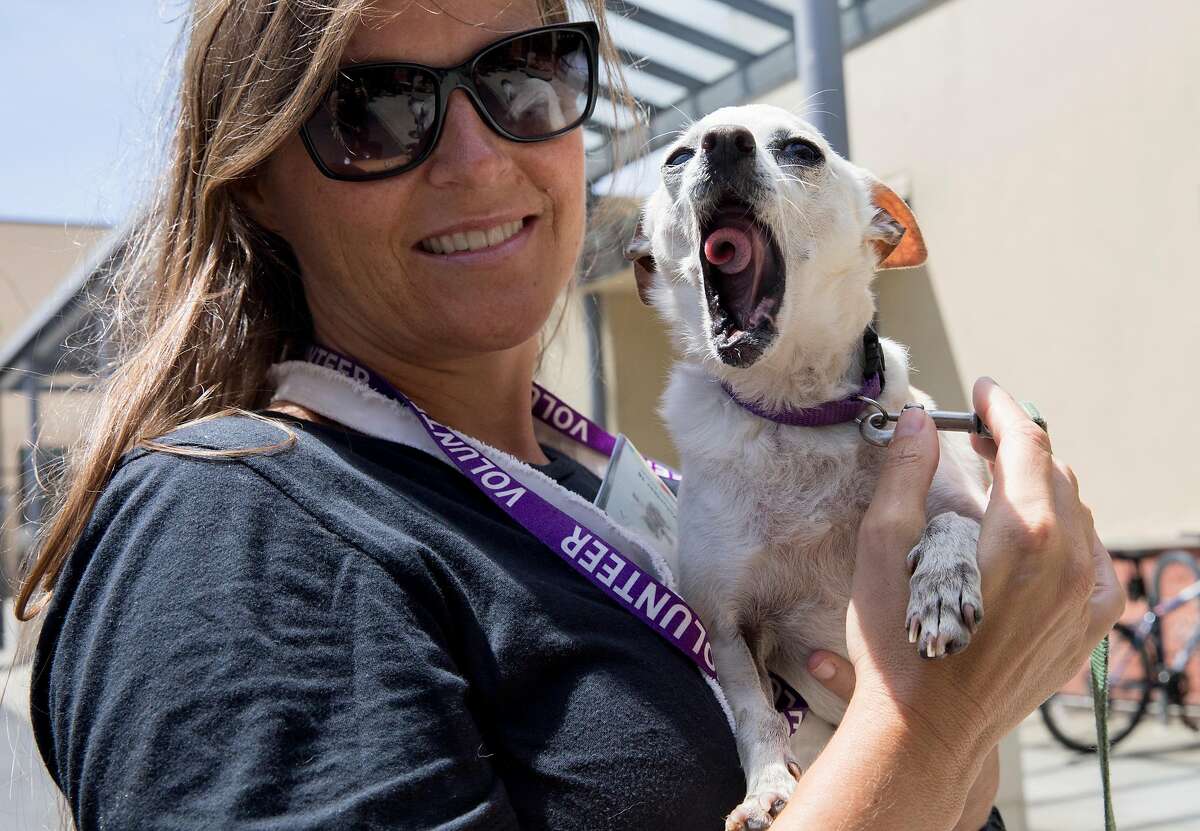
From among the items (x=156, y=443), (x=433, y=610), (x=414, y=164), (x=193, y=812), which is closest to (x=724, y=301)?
(x=414, y=164)

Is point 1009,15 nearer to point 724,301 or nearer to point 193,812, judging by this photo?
point 724,301

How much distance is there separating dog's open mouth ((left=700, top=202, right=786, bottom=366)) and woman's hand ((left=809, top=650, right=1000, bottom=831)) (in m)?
0.55

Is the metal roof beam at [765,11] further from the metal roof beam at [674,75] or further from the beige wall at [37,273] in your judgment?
the beige wall at [37,273]

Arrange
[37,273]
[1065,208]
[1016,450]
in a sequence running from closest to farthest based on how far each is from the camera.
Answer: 1. [1016,450]
2. [37,273]
3. [1065,208]

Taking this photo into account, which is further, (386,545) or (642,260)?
(642,260)

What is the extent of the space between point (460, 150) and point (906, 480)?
873mm

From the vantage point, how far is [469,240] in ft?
5.97

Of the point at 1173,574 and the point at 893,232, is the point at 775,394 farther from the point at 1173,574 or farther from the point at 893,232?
the point at 1173,574

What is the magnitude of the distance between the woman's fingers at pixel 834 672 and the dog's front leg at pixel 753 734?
9cm

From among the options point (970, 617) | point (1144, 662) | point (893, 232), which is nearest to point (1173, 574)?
point (1144, 662)

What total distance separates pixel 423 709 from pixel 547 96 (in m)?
1.13

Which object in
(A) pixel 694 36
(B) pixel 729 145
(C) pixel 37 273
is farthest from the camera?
(A) pixel 694 36

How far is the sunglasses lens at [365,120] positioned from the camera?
1.70 meters

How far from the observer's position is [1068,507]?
146 cm
